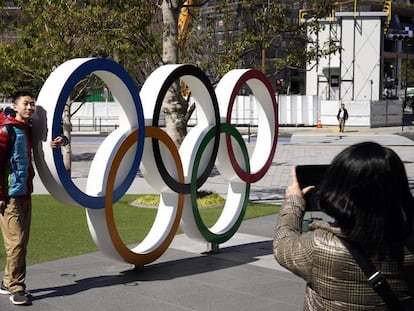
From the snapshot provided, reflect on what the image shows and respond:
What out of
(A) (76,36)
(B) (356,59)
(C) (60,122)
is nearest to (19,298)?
(C) (60,122)

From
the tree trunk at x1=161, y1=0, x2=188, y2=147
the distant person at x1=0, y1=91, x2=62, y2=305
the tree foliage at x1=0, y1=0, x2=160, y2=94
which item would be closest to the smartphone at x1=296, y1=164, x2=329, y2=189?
the distant person at x1=0, y1=91, x2=62, y2=305

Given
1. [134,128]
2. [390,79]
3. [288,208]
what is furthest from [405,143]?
[390,79]

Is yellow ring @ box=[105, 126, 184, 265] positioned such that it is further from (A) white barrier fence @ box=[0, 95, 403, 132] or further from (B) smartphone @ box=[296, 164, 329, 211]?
(A) white barrier fence @ box=[0, 95, 403, 132]

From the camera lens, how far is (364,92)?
1897 inches

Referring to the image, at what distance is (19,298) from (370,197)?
4589 millimetres

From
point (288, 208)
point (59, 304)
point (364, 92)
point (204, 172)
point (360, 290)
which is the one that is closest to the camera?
point (360, 290)

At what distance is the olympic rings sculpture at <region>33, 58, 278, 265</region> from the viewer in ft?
21.1

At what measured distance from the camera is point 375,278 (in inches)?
94.6

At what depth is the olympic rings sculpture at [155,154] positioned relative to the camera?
6418mm

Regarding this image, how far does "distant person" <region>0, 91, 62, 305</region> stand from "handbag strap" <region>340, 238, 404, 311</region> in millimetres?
4236

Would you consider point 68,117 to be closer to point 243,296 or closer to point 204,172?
point 204,172

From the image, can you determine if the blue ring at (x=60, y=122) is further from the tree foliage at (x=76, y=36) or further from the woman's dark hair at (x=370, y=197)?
the tree foliage at (x=76, y=36)

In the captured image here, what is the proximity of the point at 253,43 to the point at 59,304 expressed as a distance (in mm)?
7844

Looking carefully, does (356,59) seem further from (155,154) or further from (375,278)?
(375,278)
